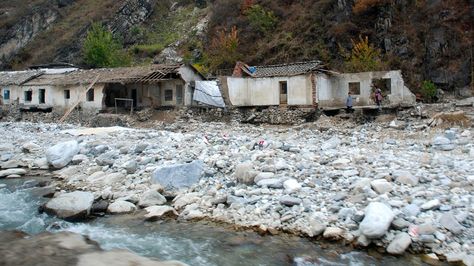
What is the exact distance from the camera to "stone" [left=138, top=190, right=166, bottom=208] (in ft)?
31.9

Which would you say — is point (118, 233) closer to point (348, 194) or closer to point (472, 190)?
point (348, 194)

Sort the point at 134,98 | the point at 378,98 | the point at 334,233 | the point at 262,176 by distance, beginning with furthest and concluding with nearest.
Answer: the point at 134,98, the point at 378,98, the point at 262,176, the point at 334,233

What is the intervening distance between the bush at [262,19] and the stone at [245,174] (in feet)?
98.2

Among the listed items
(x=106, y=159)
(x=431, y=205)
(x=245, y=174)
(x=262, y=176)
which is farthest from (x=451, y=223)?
(x=106, y=159)

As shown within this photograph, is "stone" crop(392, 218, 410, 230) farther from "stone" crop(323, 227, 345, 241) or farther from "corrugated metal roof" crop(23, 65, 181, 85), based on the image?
"corrugated metal roof" crop(23, 65, 181, 85)

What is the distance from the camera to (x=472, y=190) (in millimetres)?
8617

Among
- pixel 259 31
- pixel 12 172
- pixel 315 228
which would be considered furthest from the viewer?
pixel 259 31

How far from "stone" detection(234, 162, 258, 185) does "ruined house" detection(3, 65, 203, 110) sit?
701 inches

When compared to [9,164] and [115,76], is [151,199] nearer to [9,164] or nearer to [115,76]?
[9,164]

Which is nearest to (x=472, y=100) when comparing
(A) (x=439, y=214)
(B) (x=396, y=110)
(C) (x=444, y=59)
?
(B) (x=396, y=110)

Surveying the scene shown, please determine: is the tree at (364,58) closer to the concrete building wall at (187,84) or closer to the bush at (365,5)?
the bush at (365,5)

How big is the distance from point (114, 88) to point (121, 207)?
23.0 meters

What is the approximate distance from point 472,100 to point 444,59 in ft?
24.1

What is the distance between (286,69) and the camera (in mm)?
27125
